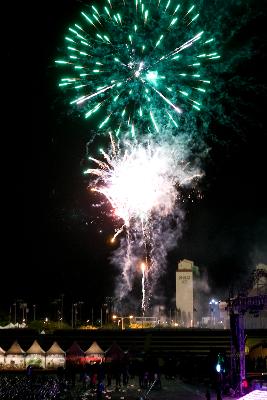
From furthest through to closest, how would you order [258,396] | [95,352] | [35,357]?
[35,357]
[95,352]
[258,396]

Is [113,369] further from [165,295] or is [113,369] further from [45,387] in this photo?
[165,295]

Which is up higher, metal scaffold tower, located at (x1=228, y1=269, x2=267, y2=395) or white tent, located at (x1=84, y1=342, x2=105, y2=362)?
metal scaffold tower, located at (x1=228, y1=269, x2=267, y2=395)

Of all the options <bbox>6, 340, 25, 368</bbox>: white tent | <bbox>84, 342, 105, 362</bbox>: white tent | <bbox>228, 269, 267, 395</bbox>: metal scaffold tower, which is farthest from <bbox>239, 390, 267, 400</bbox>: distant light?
<bbox>6, 340, 25, 368</bbox>: white tent

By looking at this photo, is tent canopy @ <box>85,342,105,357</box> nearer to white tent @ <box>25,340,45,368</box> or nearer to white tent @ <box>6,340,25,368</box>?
white tent @ <box>25,340,45,368</box>

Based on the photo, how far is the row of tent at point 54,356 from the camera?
29.2 meters

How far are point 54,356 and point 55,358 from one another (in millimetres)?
118

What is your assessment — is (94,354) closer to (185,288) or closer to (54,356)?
(54,356)

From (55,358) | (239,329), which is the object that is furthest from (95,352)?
(239,329)

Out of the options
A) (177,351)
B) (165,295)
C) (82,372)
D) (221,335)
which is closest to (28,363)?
(82,372)

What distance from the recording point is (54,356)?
29516 mm

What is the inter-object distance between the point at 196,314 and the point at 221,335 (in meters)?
28.5

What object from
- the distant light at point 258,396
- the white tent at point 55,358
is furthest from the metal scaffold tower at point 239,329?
the white tent at point 55,358

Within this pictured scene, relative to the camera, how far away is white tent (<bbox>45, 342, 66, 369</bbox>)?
2938cm

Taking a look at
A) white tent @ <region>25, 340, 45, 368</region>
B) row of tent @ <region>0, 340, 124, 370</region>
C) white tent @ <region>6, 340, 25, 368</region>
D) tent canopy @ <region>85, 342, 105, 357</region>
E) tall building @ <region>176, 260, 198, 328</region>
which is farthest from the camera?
tall building @ <region>176, 260, 198, 328</region>
